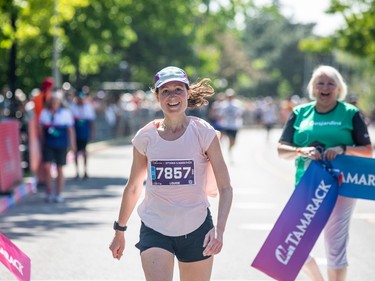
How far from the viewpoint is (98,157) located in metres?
29.0

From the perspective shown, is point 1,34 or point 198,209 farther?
point 1,34

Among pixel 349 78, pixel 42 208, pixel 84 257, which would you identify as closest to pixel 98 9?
pixel 42 208

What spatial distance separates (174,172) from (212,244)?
45 cm

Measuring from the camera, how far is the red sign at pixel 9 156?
16391mm

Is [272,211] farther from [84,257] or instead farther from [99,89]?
[99,89]

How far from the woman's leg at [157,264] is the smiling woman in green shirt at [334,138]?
1.84 m

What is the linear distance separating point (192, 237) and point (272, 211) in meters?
9.08

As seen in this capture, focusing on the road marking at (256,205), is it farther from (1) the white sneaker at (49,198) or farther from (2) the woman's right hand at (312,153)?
(2) the woman's right hand at (312,153)

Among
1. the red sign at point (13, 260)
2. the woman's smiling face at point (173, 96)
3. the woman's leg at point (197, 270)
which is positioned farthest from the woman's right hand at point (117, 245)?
the woman's smiling face at point (173, 96)

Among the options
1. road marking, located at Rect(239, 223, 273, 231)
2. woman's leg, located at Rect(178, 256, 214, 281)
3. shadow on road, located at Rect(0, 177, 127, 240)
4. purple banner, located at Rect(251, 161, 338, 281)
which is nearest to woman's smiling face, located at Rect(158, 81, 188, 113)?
woman's leg, located at Rect(178, 256, 214, 281)

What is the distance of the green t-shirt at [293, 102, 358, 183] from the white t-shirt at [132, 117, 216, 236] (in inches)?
64.9

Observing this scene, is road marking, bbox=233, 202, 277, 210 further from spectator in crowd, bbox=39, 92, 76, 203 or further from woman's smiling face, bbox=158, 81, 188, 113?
woman's smiling face, bbox=158, 81, 188, 113

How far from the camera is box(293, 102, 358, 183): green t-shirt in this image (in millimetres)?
7258

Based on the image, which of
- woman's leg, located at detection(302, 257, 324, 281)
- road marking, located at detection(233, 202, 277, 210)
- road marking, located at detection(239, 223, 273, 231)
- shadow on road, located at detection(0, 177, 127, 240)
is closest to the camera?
woman's leg, located at detection(302, 257, 324, 281)
